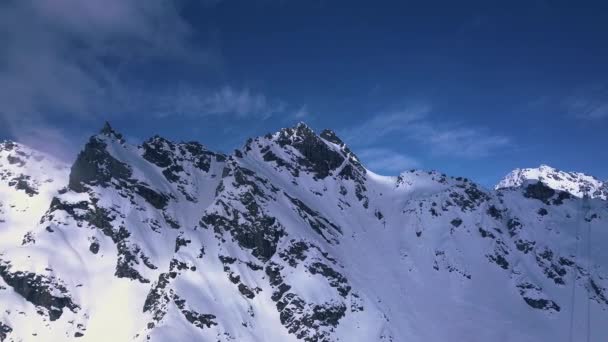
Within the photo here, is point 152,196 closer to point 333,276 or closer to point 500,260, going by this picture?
point 333,276

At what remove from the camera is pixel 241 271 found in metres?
152

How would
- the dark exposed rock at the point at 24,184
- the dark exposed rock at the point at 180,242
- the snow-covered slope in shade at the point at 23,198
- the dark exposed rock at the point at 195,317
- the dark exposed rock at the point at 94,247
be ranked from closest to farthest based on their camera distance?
the dark exposed rock at the point at 195,317 < the dark exposed rock at the point at 180,242 < the dark exposed rock at the point at 94,247 < the snow-covered slope in shade at the point at 23,198 < the dark exposed rock at the point at 24,184

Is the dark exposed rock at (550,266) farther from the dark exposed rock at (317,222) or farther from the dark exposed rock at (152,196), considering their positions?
the dark exposed rock at (152,196)

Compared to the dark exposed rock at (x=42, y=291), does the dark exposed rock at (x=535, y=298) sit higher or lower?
higher

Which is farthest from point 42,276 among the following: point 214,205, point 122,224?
point 214,205

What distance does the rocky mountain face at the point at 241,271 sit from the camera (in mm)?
139500

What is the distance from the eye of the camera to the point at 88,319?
141m

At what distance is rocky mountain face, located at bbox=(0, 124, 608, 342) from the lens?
139500 mm

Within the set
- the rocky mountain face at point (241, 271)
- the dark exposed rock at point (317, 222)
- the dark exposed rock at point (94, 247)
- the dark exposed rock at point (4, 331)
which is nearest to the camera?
the dark exposed rock at point (4, 331)

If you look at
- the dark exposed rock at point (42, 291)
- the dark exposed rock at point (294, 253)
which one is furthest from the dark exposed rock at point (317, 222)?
the dark exposed rock at point (42, 291)

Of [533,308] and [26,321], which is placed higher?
[533,308]

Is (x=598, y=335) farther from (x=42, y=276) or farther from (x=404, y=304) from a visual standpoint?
(x=42, y=276)

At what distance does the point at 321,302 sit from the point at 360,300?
1192 centimetres

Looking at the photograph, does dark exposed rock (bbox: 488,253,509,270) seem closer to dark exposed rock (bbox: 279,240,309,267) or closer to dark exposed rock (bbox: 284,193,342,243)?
dark exposed rock (bbox: 284,193,342,243)
